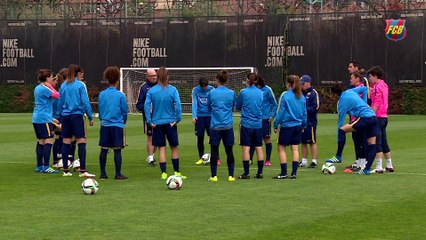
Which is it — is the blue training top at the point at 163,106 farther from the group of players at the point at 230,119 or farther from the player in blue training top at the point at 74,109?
the player in blue training top at the point at 74,109

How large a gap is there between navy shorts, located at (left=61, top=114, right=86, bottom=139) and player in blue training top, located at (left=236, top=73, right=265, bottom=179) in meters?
2.97

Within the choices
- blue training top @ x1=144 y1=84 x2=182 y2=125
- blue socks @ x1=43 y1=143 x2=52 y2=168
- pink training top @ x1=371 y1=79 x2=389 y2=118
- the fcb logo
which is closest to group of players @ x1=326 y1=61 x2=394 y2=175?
pink training top @ x1=371 y1=79 x2=389 y2=118

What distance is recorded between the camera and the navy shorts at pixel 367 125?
731 inches

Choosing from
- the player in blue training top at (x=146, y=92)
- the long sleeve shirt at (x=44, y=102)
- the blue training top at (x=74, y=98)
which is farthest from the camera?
the player in blue training top at (x=146, y=92)

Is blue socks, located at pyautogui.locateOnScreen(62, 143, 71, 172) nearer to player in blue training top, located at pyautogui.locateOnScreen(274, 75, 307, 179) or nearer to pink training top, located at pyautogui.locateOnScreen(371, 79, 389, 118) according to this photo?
player in blue training top, located at pyautogui.locateOnScreen(274, 75, 307, 179)

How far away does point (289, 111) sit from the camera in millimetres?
17891

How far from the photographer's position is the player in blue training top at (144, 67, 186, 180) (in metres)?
17.5

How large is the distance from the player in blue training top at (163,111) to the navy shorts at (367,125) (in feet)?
11.4

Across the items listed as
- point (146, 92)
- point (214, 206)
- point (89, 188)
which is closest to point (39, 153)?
point (146, 92)

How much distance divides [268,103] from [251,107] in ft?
8.49

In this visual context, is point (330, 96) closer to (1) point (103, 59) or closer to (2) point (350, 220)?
(1) point (103, 59)

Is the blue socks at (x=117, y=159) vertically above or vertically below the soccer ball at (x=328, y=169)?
above

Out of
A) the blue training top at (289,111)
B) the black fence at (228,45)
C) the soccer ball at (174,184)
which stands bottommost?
the soccer ball at (174,184)

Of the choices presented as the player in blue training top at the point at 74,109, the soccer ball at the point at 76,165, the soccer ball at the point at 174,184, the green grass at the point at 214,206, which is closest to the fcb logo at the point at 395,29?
the green grass at the point at 214,206
